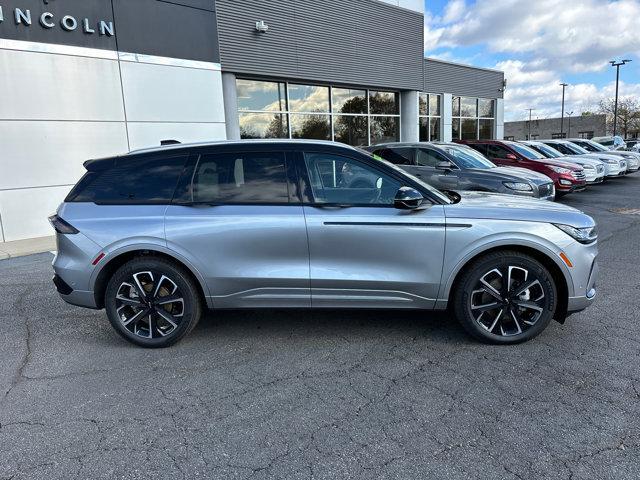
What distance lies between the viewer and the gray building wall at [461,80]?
2102 cm

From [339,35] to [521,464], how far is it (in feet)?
50.0

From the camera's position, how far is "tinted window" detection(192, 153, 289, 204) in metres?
3.87

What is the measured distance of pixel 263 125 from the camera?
47.0 ft

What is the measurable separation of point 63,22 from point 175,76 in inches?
98.6

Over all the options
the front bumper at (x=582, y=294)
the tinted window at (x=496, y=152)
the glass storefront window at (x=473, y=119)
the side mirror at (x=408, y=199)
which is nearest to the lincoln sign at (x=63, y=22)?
the side mirror at (x=408, y=199)

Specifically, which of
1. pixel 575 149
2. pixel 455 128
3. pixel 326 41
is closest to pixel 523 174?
pixel 326 41

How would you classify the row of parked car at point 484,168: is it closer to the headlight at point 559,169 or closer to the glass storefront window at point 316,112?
the headlight at point 559,169

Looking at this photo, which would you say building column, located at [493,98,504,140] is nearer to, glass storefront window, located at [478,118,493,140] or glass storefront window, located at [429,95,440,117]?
glass storefront window, located at [478,118,493,140]

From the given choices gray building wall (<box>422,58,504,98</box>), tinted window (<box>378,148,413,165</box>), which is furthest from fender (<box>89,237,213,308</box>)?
gray building wall (<box>422,58,504,98</box>)

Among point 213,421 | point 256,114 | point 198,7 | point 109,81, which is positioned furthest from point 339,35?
point 213,421

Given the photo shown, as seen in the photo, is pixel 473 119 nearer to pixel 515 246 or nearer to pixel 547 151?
pixel 547 151

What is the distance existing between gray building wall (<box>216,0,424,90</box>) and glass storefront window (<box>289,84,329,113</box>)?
51cm

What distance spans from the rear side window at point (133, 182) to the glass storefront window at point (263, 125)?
997 centimetres

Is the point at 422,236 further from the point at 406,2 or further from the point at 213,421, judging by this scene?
the point at 406,2
